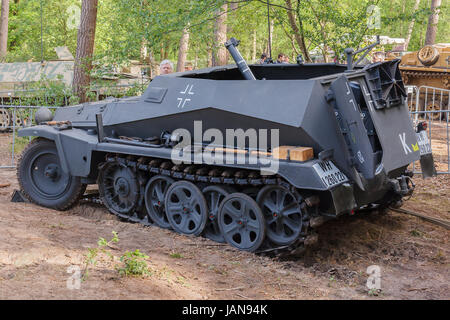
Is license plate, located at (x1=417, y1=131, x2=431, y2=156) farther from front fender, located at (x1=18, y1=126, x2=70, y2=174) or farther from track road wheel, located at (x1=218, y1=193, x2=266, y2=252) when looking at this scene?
front fender, located at (x1=18, y1=126, x2=70, y2=174)

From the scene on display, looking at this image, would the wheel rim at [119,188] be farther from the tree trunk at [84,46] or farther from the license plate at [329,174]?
the tree trunk at [84,46]

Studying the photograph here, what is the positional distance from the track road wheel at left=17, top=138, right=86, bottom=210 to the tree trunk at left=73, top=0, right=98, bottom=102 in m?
4.74

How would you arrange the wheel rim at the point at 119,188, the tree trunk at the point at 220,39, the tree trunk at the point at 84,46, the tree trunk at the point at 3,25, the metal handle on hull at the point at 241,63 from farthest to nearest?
1. the tree trunk at the point at 3,25
2. the tree trunk at the point at 220,39
3. the tree trunk at the point at 84,46
4. the wheel rim at the point at 119,188
5. the metal handle on hull at the point at 241,63

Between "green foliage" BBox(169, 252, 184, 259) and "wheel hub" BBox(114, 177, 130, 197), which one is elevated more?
"wheel hub" BBox(114, 177, 130, 197)

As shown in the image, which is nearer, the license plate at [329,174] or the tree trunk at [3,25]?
the license plate at [329,174]

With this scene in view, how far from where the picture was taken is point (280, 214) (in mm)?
5805

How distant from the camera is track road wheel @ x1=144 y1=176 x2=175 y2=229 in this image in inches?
275

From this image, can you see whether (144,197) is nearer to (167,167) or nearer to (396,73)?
(167,167)

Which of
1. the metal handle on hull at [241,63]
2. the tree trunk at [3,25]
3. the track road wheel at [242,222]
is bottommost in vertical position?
the track road wheel at [242,222]

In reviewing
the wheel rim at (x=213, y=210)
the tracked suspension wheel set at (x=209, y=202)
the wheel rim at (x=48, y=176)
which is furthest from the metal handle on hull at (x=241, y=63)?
the wheel rim at (x=48, y=176)

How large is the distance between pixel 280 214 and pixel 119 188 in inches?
98.8

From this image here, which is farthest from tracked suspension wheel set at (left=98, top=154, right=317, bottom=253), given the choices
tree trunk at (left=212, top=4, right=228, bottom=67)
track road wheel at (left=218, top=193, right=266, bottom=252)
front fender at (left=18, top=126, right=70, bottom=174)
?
tree trunk at (left=212, top=4, right=228, bottom=67)

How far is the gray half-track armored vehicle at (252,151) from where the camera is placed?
5648mm

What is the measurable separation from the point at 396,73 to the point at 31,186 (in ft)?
17.3
